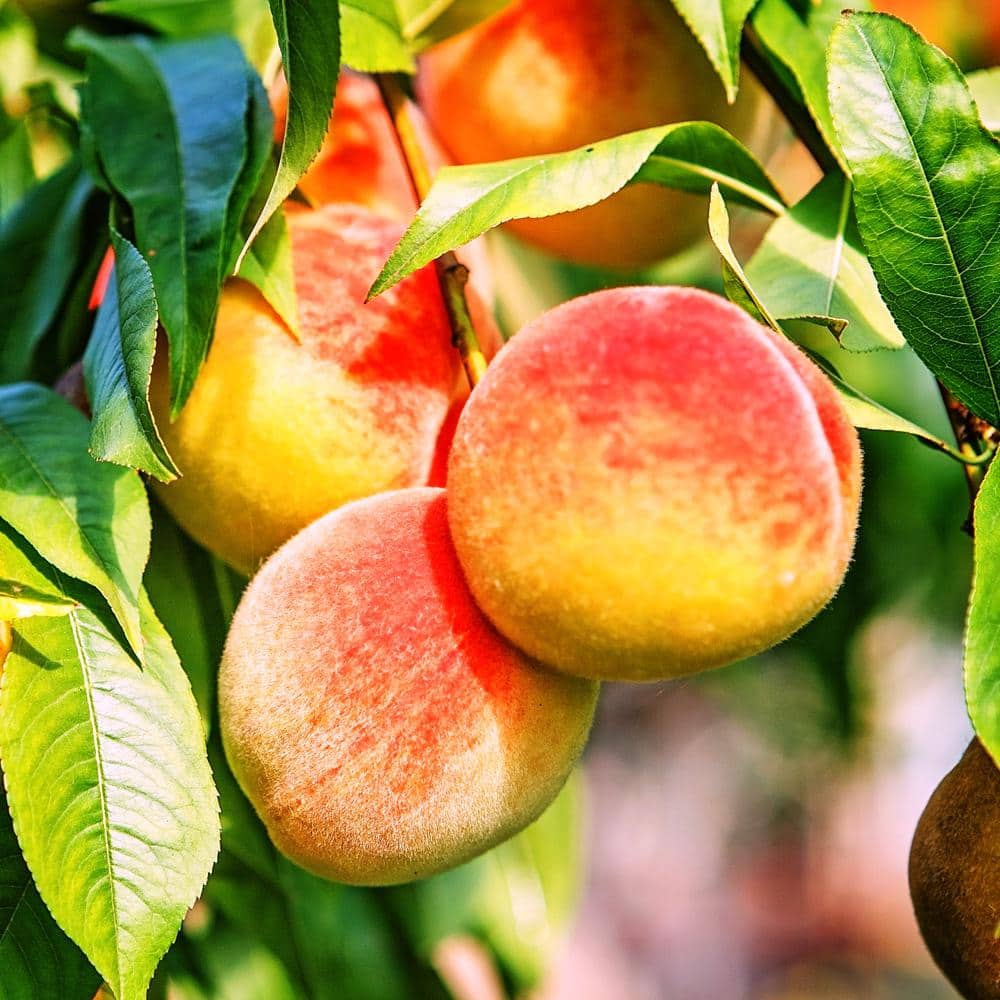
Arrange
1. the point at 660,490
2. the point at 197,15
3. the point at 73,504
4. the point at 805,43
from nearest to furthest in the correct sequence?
the point at 660,490
the point at 73,504
the point at 805,43
the point at 197,15

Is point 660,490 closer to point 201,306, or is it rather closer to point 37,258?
point 201,306

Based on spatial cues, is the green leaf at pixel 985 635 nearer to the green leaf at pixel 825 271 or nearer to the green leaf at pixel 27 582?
the green leaf at pixel 825 271

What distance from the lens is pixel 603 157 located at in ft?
1.90

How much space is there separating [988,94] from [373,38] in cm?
35

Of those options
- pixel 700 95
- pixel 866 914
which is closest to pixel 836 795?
pixel 866 914

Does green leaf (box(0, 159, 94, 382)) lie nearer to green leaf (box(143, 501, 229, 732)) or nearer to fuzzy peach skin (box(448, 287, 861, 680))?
green leaf (box(143, 501, 229, 732))

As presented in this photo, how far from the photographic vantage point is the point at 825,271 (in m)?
0.62

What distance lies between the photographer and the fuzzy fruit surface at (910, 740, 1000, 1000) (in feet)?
1.77

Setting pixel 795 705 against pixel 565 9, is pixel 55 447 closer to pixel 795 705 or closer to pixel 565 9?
pixel 565 9

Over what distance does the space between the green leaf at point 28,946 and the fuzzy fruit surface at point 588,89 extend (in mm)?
473

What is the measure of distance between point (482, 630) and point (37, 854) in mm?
206

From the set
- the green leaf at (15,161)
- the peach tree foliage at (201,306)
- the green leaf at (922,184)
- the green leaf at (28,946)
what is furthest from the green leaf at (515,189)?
the green leaf at (15,161)

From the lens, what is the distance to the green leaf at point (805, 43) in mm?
657

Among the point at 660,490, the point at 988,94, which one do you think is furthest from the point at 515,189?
the point at 988,94
